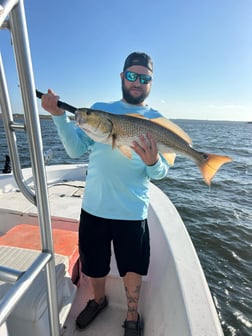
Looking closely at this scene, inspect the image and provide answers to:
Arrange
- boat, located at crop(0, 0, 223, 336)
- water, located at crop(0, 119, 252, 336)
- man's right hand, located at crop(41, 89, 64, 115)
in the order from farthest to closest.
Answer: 1. water, located at crop(0, 119, 252, 336)
2. man's right hand, located at crop(41, 89, 64, 115)
3. boat, located at crop(0, 0, 223, 336)

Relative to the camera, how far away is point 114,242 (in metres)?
2.37

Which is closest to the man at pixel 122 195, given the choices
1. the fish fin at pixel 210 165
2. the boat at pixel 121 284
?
the boat at pixel 121 284

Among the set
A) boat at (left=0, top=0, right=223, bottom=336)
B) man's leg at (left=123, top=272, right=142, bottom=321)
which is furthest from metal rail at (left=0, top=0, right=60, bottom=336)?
man's leg at (left=123, top=272, right=142, bottom=321)

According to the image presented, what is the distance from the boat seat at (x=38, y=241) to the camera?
100 inches

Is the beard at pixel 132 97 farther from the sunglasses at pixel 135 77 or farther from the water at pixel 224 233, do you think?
the water at pixel 224 233

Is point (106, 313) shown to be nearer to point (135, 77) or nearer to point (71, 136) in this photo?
point (71, 136)

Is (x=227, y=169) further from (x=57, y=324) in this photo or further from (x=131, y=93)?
(x=57, y=324)

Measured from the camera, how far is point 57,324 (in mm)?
1515

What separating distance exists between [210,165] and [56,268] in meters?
1.53

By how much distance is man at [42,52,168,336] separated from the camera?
2236mm

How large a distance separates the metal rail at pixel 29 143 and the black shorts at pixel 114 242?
0.93 meters

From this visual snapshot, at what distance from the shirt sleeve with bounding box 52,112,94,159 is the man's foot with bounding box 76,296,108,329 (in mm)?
1442

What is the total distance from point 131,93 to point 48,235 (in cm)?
152

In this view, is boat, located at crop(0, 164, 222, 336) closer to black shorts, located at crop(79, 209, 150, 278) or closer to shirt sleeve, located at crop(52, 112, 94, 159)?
black shorts, located at crop(79, 209, 150, 278)
